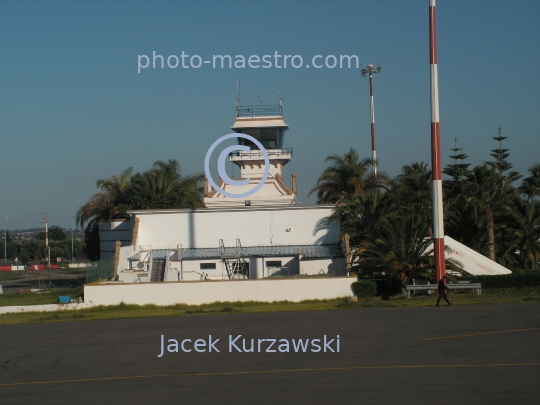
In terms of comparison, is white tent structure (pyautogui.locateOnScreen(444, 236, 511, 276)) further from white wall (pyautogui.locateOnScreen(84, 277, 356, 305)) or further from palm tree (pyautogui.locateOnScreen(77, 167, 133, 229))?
palm tree (pyautogui.locateOnScreen(77, 167, 133, 229))

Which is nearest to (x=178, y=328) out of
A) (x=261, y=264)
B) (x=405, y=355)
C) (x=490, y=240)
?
(x=405, y=355)

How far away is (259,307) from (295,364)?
49.0 feet

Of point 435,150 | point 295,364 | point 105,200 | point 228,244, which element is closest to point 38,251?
point 105,200

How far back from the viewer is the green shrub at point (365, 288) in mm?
32938

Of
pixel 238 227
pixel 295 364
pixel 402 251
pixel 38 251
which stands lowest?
pixel 38 251

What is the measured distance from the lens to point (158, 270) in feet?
127

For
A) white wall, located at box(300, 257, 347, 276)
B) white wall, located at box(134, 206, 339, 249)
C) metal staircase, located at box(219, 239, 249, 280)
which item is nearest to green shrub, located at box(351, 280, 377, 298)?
white wall, located at box(300, 257, 347, 276)

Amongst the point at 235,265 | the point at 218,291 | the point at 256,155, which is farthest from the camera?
the point at 256,155

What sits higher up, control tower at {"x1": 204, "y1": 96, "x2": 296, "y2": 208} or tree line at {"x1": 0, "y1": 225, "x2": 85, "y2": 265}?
control tower at {"x1": 204, "y1": 96, "x2": 296, "y2": 208}

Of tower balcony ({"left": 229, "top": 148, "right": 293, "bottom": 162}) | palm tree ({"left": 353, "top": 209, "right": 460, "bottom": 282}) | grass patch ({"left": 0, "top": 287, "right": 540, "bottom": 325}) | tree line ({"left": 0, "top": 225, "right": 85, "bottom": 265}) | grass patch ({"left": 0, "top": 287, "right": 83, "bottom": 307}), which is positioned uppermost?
tower balcony ({"left": 229, "top": 148, "right": 293, "bottom": 162})

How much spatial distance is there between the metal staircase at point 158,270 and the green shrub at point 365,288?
37.8 ft

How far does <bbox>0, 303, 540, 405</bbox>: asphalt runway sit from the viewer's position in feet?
43.3

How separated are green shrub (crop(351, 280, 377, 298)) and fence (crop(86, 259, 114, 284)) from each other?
14132 mm

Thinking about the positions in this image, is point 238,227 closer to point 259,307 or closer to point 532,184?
point 259,307
